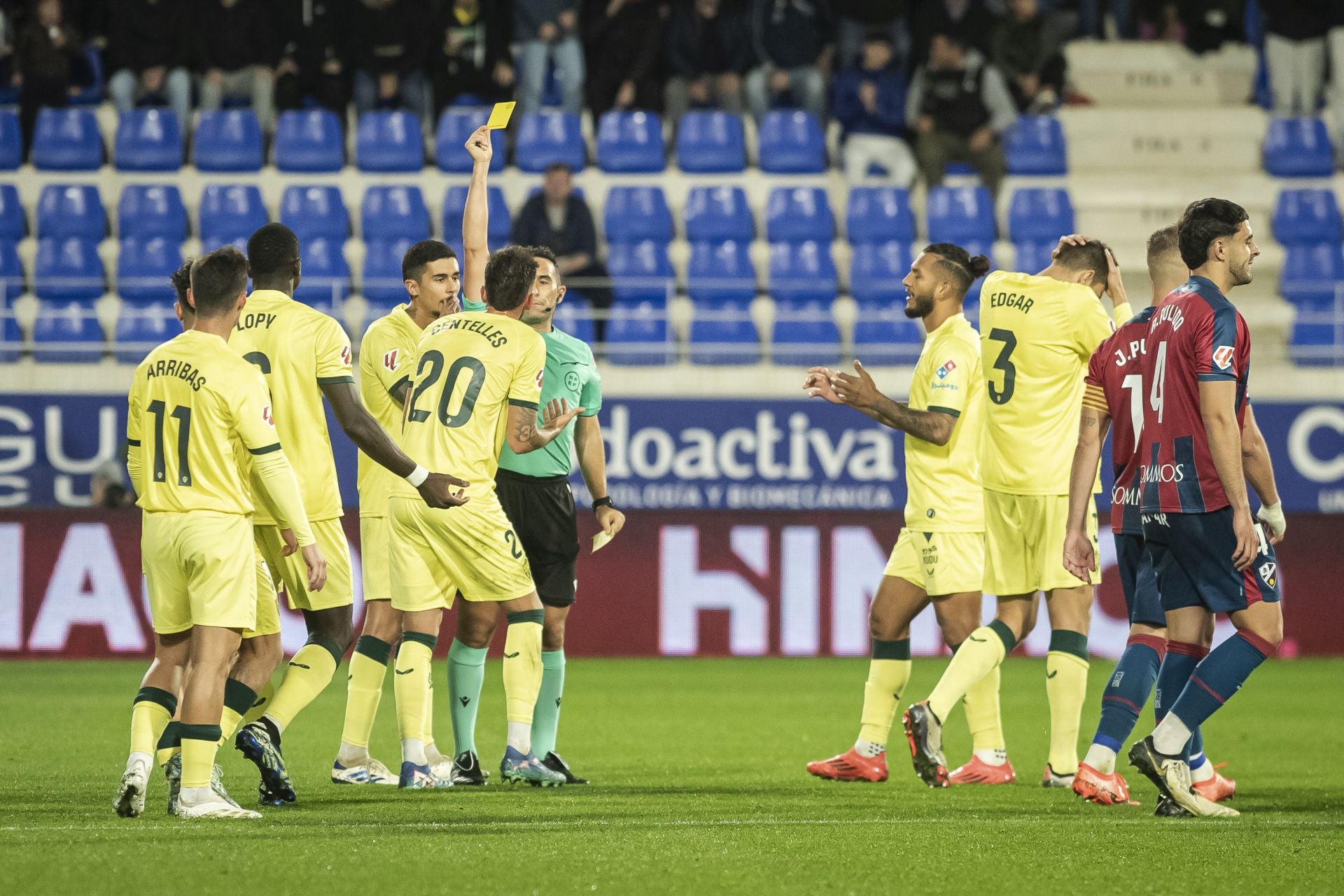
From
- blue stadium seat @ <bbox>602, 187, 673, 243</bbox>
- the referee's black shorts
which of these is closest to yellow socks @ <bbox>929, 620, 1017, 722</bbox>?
the referee's black shorts

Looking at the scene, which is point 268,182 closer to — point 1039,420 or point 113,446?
point 113,446

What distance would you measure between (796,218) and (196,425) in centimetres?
1147

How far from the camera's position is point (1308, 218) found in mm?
17656

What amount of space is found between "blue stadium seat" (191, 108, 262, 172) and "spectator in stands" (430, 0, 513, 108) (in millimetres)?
1877

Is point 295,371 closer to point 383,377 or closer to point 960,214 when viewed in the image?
point 383,377

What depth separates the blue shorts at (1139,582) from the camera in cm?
704

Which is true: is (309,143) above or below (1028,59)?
below

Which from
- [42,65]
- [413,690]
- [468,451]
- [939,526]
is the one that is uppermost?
[42,65]

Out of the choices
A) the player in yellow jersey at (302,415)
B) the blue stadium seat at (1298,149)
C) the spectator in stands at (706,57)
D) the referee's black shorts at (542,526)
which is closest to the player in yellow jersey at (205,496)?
the player in yellow jersey at (302,415)

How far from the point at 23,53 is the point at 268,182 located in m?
2.62

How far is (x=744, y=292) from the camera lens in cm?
1656

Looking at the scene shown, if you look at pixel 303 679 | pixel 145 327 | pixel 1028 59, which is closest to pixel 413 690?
pixel 303 679

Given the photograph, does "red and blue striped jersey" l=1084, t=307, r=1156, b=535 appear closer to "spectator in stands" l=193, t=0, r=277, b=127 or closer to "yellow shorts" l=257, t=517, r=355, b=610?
"yellow shorts" l=257, t=517, r=355, b=610

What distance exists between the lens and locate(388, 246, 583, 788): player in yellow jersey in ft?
23.3
